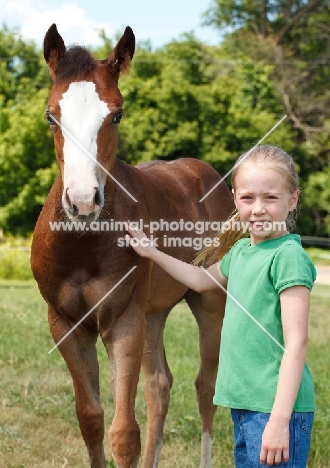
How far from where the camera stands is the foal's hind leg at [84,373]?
3637 millimetres

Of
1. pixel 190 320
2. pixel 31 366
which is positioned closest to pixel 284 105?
pixel 190 320

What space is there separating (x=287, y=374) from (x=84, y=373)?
1633mm

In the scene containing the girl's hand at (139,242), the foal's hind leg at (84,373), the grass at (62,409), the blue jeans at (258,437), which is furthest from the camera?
the grass at (62,409)

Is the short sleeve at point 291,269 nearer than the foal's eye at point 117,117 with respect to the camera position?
Yes

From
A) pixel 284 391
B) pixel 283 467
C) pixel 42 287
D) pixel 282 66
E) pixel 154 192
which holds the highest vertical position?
pixel 282 66

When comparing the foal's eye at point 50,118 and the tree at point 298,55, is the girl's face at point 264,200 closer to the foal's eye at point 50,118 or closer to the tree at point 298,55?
the foal's eye at point 50,118

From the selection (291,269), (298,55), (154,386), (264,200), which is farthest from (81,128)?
(298,55)

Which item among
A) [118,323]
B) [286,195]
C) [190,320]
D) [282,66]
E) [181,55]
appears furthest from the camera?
[282,66]

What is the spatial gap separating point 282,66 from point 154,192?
2982cm

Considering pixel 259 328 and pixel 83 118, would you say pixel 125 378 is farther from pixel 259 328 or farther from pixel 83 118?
pixel 83 118

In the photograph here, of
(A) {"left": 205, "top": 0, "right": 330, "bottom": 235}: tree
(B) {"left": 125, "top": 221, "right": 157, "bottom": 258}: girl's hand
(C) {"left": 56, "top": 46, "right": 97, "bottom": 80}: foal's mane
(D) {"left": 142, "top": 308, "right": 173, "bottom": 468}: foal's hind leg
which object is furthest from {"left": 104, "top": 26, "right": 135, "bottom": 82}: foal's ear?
(A) {"left": 205, "top": 0, "right": 330, "bottom": 235}: tree

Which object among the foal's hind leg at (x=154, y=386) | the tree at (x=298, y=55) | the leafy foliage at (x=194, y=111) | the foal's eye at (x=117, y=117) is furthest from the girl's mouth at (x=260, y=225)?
the tree at (x=298, y=55)

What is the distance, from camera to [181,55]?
30219 millimetres

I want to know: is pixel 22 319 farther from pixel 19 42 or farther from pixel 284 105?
pixel 19 42
